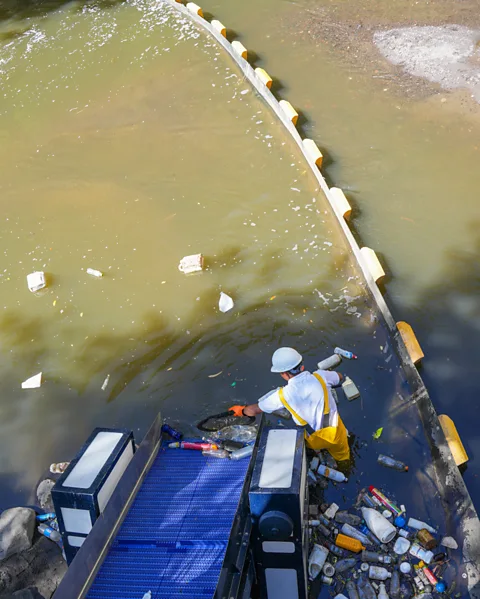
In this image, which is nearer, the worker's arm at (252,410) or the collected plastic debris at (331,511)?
the collected plastic debris at (331,511)

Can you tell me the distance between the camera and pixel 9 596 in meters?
4.67

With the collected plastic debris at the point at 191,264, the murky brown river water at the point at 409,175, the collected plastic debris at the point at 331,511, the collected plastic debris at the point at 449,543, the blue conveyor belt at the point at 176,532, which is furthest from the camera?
the collected plastic debris at the point at 191,264

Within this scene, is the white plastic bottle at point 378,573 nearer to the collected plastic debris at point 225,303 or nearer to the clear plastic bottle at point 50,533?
the clear plastic bottle at point 50,533

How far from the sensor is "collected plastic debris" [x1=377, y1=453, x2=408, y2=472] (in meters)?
5.70

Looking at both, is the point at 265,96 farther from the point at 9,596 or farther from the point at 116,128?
the point at 9,596

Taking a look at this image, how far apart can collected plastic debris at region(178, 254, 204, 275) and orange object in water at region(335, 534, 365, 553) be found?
12.5ft

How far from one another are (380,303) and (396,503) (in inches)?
94.2

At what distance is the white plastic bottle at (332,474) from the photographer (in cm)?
563

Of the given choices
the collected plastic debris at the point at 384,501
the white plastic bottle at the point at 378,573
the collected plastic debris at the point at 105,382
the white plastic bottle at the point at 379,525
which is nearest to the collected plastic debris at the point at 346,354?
the collected plastic debris at the point at 384,501

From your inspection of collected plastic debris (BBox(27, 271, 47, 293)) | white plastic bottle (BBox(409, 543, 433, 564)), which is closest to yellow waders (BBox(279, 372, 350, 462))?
white plastic bottle (BBox(409, 543, 433, 564))

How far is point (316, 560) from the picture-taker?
4.97 m

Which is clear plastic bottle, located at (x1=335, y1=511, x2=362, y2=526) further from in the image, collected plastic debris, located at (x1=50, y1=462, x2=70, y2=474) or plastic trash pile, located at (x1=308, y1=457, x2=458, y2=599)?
collected plastic debris, located at (x1=50, y1=462, x2=70, y2=474)

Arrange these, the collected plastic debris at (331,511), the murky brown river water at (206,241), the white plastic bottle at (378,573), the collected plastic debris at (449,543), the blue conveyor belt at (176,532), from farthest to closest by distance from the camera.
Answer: the murky brown river water at (206,241)
the collected plastic debris at (331,511)
the collected plastic debris at (449,543)
the white plastic bottle at (378,573)
the blue conveyor belt at (176,532)

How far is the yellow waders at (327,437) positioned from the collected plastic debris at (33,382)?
3.08 m
